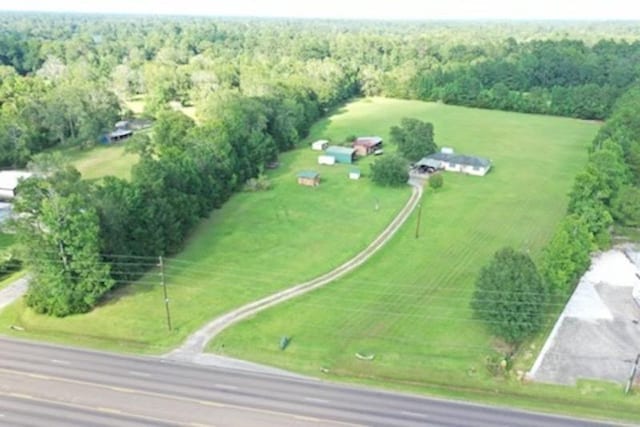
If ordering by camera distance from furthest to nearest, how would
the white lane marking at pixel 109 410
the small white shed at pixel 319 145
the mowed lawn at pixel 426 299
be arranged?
the small white shed at pixel 319 145 < the mowed lawn at pixel 426 299 < the white lane marking at pixel 109 410

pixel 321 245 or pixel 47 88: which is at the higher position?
pixel 47 88

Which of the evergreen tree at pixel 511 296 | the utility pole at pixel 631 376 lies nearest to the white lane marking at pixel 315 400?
the evergreen tree at pixel 511 296

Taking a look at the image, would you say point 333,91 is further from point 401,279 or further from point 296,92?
point 401,279

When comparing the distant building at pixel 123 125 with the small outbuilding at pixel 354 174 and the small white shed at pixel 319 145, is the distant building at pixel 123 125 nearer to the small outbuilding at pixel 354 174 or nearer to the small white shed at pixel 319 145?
the small white shed at pixel 319 145

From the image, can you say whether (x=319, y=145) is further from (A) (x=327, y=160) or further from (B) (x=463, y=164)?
(B) (x=463, y=164)

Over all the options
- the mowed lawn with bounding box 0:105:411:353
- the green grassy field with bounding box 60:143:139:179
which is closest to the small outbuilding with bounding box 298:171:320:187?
the mowed lawn with bounding box 0:105:411:353

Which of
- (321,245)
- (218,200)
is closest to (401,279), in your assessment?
(321,245)
